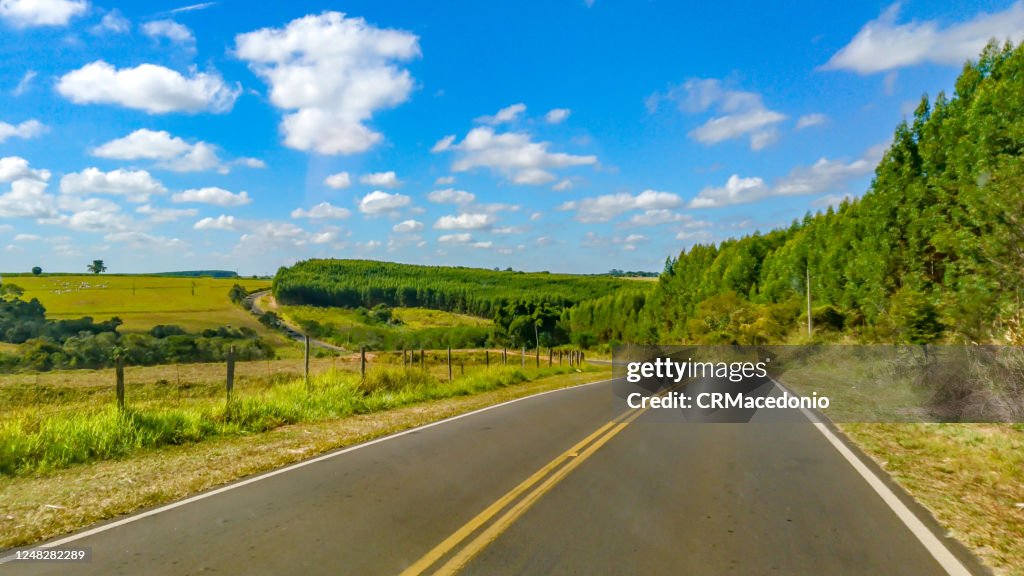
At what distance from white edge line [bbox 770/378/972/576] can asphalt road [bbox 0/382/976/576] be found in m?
0.08

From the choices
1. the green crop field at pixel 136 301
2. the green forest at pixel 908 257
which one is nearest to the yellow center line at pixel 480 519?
the green forest at pixel 908 257

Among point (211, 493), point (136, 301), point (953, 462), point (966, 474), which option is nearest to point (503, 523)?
point (211, 493)

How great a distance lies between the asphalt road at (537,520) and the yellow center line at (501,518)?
0.08ft

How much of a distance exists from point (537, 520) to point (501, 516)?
1.24ft

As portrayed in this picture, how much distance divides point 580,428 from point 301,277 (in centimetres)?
12166

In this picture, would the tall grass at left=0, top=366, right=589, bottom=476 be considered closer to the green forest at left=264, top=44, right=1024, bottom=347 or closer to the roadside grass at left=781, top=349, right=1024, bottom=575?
the roadside grass at left=781, top=349, right=1024, bottom=575

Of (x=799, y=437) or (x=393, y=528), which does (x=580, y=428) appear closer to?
(x=799, y=437)

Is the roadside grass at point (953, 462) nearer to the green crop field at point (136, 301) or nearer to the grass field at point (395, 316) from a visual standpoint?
the green crop field at point (136, 301)

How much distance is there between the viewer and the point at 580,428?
13.1 meters

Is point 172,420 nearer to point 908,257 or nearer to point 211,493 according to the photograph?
point 211,493

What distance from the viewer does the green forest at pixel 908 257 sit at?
47.0 feet

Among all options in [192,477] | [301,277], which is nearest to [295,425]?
[192,477]

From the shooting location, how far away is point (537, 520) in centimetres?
652

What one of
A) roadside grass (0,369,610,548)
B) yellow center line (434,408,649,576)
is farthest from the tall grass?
yellow center line (434,408,649,576)
